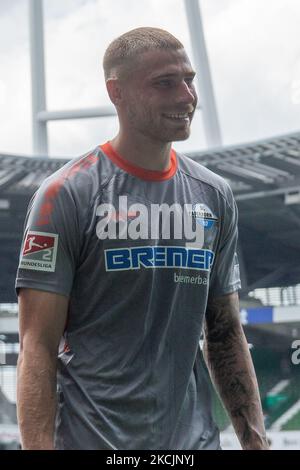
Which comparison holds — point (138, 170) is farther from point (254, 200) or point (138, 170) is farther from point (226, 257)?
point (254, 200)

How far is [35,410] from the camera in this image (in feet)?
Result: 5.05

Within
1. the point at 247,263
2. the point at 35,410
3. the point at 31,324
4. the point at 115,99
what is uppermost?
the point at 115,99

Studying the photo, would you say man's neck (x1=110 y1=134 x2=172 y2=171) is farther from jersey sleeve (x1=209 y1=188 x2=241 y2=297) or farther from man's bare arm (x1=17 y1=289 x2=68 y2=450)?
man's bare arm (x1=17 y1=289 x2=68 y2=450)

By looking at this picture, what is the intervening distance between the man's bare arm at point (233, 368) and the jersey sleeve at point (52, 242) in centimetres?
36

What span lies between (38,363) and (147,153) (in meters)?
0.45

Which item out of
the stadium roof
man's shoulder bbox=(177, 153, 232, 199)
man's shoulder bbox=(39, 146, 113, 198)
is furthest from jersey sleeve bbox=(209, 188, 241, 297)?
the stadium roof

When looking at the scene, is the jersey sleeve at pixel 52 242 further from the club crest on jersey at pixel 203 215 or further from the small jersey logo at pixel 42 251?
the club crest on jersey at pixel 203 215

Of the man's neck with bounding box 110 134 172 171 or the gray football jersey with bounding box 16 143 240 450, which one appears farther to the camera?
the man's neck with bounding box 110 134 172 171

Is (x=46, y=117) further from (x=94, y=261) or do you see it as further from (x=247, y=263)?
(x=94, y=261)

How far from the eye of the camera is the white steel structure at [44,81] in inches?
968

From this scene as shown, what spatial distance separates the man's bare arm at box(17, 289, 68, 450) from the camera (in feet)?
5.02

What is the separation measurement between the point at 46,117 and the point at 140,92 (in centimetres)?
2347

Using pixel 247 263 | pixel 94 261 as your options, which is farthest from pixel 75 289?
pixel 247 263

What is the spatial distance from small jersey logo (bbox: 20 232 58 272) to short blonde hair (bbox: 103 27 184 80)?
0.35 metres
